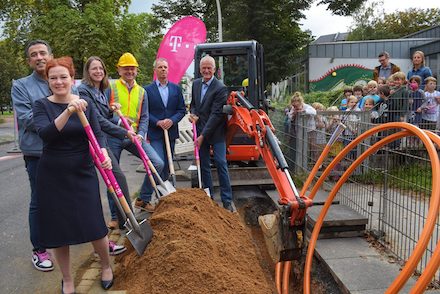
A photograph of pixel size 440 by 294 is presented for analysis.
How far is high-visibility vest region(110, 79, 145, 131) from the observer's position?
197 inches

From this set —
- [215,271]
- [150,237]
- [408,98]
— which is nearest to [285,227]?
[215,271]

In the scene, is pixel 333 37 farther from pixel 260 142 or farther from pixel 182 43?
pixel 260 142

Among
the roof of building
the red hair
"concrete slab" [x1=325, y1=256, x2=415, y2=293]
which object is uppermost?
the roof of building

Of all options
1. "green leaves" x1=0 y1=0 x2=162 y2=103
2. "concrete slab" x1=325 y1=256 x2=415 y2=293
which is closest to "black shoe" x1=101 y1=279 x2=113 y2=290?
"concrete slab" x1=325 y1=256 x2=415 y2=293

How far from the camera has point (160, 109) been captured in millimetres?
5465

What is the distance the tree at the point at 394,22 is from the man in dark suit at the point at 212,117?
3950 centimetres

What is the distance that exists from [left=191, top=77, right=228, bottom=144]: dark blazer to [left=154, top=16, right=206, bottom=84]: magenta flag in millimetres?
5716

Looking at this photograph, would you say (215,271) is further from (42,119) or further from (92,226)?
(42,119)

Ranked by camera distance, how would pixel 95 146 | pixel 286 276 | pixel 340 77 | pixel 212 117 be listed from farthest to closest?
1. pixel 340 77
2. pixel 212 117
3. pixel 286 276
4. pixel 95 146

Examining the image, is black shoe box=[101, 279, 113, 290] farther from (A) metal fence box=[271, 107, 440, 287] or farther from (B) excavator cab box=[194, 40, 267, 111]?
(B) excavator cab box=[194, 40, 267, 111]

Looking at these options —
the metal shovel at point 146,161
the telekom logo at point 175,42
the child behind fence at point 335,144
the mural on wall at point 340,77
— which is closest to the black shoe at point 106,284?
the metal shovel at point 146,161

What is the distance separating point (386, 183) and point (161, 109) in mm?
2989

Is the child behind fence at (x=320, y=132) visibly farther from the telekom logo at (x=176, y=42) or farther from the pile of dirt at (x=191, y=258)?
the telekom logo at (x=176, y=42)

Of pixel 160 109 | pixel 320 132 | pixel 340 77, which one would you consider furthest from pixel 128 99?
pixel 340 77
